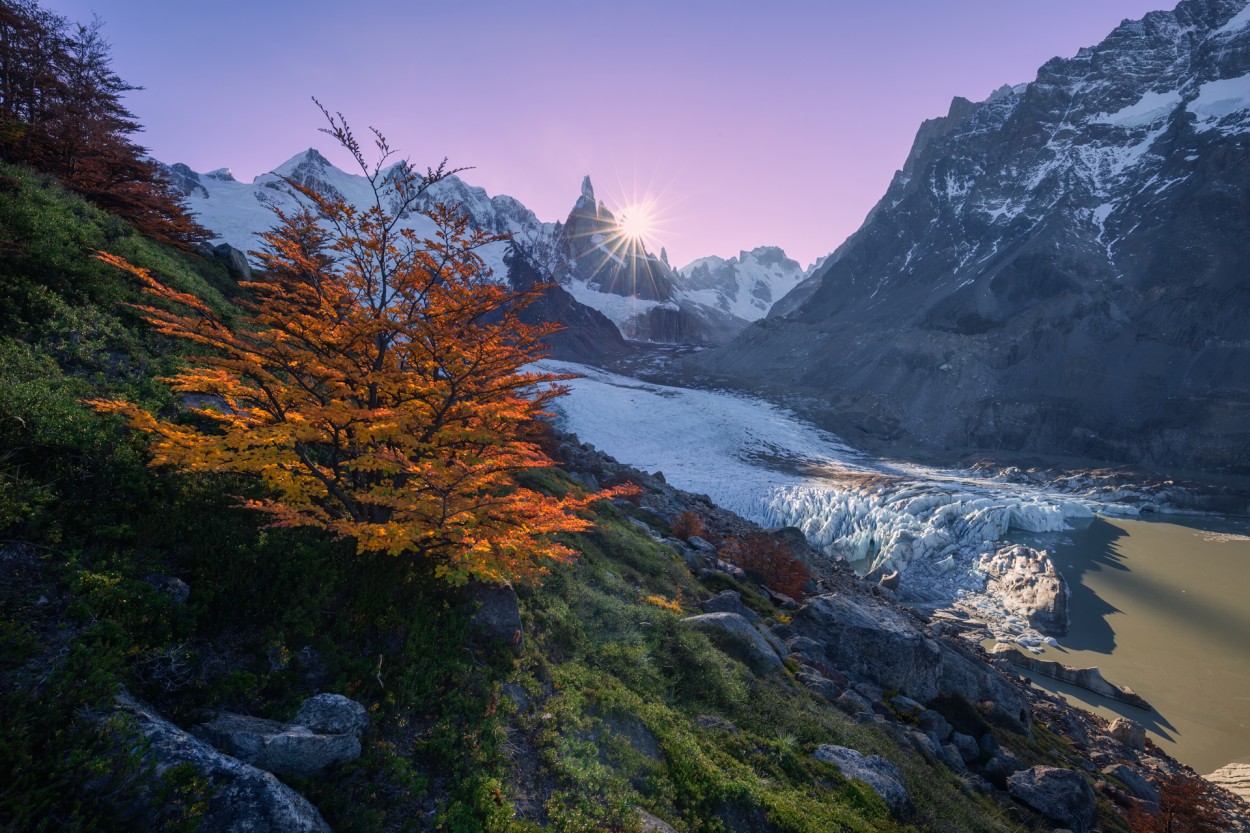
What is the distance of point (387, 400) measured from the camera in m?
7.17

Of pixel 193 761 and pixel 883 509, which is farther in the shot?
pixel 883 509

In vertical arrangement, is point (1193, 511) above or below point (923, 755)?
above

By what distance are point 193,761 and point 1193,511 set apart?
65.7m

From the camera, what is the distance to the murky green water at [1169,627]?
1734cm

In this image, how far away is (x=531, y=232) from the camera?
18988cm

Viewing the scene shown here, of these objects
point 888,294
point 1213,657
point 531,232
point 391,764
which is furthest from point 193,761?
point 531,232

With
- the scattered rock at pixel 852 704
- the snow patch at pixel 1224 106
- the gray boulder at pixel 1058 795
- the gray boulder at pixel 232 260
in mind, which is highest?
the snow patch at pixel 1224 106

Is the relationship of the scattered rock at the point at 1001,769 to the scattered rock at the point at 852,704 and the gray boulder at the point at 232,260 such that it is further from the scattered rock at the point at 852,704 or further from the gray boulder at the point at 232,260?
the gray boulder at the point at 232,260

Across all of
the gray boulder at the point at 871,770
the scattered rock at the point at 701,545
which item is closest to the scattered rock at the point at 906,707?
the gray boulder at the point at 871,770

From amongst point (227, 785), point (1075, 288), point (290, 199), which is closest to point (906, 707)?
point (227, 785)

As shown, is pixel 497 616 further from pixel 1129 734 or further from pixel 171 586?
pixel 1129 734

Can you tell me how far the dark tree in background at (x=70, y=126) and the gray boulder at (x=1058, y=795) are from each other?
31.0m

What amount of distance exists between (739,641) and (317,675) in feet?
27.3

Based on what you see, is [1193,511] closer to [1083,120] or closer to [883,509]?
[883,509]
